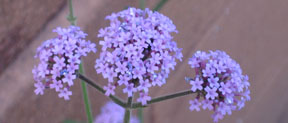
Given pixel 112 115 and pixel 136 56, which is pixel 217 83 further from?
pixel 112 115

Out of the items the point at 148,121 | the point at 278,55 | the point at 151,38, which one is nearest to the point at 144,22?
the point at 151,38

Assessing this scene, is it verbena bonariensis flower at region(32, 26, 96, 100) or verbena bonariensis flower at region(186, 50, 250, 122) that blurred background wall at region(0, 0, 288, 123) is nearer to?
verbena bonariensis flower at region(32, 26, 96, 100)

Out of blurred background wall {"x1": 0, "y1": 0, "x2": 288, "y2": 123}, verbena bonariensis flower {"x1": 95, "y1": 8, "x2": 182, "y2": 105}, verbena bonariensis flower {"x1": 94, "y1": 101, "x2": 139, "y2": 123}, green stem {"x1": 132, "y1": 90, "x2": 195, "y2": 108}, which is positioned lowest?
green stem {"x1": 132, "y1": 90, "x2": 195, "y2": 108}

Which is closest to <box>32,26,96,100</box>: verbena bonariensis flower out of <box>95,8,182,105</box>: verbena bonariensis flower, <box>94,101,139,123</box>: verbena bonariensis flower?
<box>95,8,182,105</box>: verbena bonariensis flower

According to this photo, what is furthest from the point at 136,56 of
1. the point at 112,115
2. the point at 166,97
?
the point at 112,115

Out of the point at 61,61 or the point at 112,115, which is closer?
the point at 61,61

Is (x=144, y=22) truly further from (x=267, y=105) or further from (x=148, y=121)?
(x=267, y=105)
